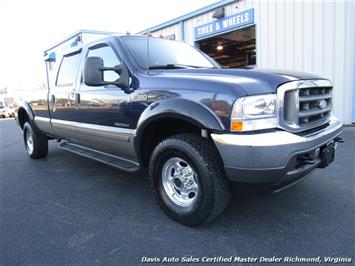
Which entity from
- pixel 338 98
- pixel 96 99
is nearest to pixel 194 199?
pixel 96 99

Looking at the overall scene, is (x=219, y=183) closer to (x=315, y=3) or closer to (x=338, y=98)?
(x=338, y=98)

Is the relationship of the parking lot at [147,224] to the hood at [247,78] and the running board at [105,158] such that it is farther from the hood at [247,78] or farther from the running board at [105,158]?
the hood at [247,78]

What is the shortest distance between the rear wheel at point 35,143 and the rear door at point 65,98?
3.11 ft

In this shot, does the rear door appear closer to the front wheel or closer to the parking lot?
the parking lot

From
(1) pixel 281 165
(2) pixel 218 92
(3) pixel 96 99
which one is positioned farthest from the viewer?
(3) pixel 96 99

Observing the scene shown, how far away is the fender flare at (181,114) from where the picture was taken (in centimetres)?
249

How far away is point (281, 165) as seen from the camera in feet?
7.57

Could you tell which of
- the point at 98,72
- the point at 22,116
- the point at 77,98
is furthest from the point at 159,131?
the point at 22,116

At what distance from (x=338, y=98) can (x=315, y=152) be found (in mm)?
6265

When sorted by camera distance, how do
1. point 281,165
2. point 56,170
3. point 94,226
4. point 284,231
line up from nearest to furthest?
point 281,165, point 284,231, point 94,226, point 56,170

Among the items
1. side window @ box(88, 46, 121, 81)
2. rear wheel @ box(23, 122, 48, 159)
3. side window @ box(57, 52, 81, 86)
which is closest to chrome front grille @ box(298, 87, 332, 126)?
side window @ box(88, 46, 121, 81)

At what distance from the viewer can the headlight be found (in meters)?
2.37

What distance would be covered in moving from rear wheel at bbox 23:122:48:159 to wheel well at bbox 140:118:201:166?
3332mm

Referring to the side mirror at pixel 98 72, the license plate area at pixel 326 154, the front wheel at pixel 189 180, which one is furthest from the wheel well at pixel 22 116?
the license plate area at pixel 326 154
